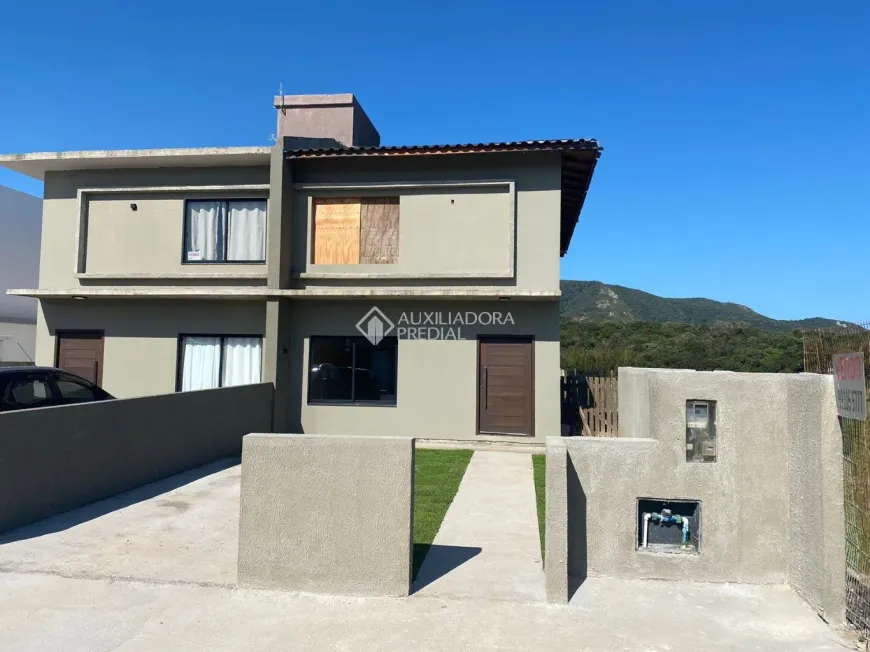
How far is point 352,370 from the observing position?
1326 centimetres

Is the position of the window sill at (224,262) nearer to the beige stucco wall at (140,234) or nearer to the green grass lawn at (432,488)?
the beige stucco wall at (140,234)

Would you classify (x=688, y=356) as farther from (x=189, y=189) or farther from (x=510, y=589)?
(x=510, y=589)

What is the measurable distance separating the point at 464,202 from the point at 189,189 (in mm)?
→ 6280

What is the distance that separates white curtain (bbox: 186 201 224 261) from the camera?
1390 centimetres

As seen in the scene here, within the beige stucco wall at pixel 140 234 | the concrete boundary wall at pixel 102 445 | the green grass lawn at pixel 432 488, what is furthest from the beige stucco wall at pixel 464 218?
the concrete boundary wall at pixel 102 445

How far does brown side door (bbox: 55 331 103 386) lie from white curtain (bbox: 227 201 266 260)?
12.5 feet

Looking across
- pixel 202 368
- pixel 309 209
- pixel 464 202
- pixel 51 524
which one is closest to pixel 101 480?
pixel 51 524

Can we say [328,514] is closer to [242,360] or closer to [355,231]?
[355,231]

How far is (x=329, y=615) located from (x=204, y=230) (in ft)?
37.0

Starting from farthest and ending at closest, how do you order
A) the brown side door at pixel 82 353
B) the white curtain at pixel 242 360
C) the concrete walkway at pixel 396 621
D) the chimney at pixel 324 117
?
the chimney at pixel 324 117 < the brown side door at pixel 82 353 < the white curtain at pixel 242 360 < the concrete walkway at pixel 396 621

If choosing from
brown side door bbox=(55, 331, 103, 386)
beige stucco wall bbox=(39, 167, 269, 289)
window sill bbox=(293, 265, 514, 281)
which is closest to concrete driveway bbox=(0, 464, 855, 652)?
window sill bbox=(293, 265, 514, 281)

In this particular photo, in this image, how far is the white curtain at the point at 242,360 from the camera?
45.1 feet

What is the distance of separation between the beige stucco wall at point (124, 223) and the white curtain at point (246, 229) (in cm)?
28

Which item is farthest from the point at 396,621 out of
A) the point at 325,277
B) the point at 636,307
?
the point at 636,307
